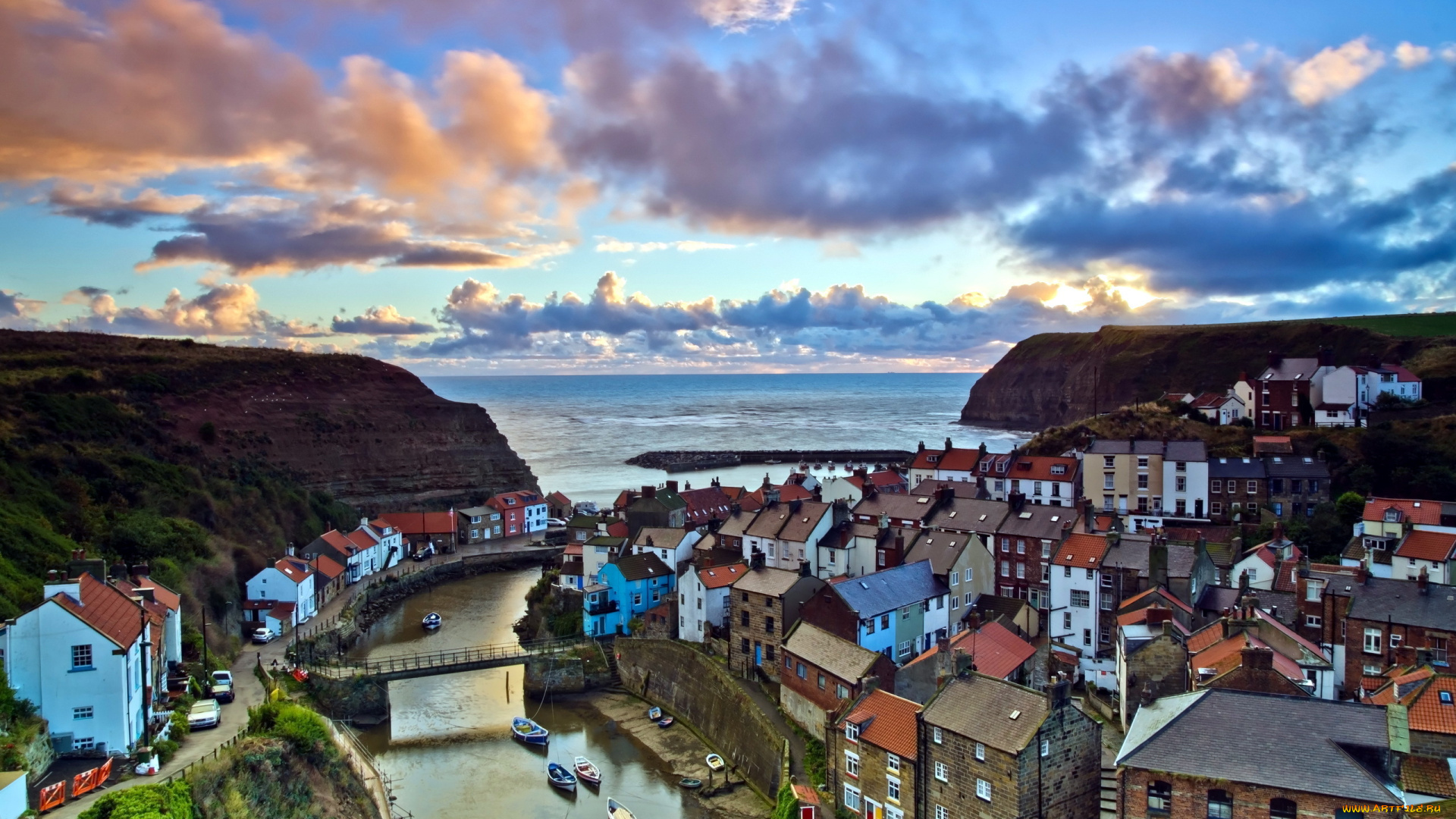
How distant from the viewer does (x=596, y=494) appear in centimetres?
9881

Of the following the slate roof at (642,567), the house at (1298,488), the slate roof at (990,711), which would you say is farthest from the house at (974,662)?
the house at (1298,488)

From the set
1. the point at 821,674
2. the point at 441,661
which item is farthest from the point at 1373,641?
the point at 441,661

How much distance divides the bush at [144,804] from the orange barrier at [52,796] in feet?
3.93

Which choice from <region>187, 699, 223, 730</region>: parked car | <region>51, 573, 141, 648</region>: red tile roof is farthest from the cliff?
<region>51, 573, 141, 648</region>: red tile roof

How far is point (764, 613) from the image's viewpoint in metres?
34.8

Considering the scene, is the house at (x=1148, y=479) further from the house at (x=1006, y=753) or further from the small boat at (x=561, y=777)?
the small boat at (x=561, y=777)

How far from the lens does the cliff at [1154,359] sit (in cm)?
9575

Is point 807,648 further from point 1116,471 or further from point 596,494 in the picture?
point 596,494

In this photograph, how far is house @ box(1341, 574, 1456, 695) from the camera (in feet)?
92.1

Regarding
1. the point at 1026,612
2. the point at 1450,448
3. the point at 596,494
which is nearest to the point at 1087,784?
the point at 1026,612

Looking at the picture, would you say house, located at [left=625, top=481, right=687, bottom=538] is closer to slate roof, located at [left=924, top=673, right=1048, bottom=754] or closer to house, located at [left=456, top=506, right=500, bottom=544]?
house, located at [left=456, top=506, right=500, bottom=544]

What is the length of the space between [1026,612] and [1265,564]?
37.6ft

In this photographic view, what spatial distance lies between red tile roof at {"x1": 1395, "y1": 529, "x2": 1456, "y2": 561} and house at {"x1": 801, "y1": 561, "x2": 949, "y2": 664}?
2023 cm

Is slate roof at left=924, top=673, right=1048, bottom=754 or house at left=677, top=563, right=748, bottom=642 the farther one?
house at left=677, top=563, right=748, bottom=642
